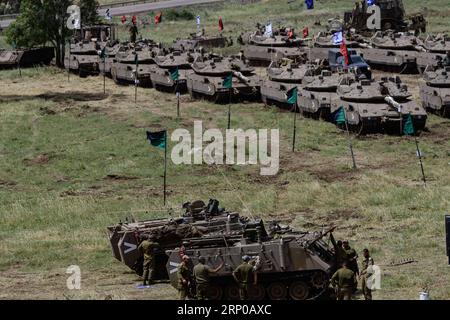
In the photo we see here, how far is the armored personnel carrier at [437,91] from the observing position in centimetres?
4078

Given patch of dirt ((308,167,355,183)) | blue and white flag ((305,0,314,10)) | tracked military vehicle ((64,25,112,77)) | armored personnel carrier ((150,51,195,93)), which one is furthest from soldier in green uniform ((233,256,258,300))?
blue and white flag ((305,0,314,10))

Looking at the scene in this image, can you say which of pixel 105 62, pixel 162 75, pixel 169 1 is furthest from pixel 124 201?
pixel 169 1

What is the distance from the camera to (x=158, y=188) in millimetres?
31812

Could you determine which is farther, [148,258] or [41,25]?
[41,25]

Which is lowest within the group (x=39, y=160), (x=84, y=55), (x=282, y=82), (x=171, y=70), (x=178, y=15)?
(x=178, y=15)

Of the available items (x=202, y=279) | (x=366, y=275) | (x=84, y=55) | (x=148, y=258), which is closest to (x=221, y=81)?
A: (x=84, y=55)

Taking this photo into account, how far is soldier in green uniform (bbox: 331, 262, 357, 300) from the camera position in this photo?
18625 millimetres

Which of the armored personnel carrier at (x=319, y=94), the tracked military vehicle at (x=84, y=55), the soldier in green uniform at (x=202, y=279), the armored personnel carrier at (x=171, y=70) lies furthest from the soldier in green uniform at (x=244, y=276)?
the tracked military vehicle at (x=84, y=55)

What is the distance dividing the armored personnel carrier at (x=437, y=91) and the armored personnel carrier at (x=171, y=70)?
1106 centimetres

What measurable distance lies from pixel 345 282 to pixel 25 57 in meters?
44.1

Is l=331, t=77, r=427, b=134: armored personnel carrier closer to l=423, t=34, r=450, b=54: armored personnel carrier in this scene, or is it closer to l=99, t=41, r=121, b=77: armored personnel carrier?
l=423, t=34, r=450, b=54: armored personnel carrier

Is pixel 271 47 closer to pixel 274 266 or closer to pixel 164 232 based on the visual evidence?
pixel 164 232

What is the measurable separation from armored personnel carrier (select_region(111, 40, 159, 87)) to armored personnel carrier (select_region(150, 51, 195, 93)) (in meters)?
0.70

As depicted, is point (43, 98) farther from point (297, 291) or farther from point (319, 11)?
point (319, 11)
